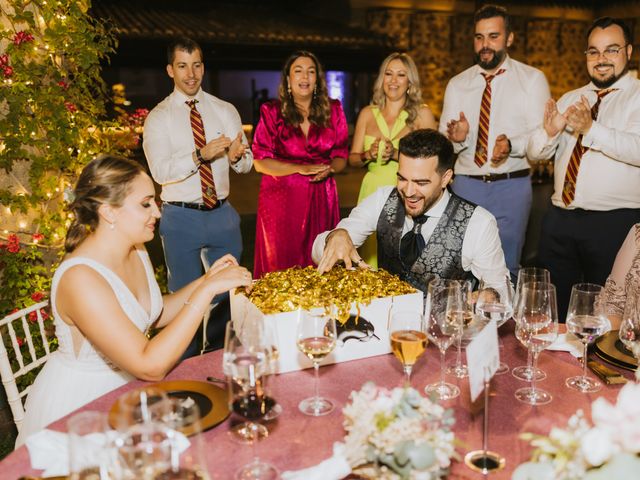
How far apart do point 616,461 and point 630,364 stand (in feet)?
2.96

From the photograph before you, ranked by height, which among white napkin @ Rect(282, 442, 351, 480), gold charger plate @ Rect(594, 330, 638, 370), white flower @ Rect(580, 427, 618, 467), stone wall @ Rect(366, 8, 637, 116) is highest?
stone wall @ Rect(366, 8, 637, 116)

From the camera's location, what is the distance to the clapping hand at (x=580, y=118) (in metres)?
3.28

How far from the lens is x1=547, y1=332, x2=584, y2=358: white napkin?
1851 mm

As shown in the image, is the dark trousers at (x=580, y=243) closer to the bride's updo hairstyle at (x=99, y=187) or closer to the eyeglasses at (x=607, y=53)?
the eyeglasses at (x=607, y=53)

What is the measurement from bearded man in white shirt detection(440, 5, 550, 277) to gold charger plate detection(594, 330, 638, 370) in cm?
210

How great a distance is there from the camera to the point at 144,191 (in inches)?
82.7

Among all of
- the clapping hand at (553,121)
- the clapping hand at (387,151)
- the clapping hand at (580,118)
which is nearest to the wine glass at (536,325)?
the clapping hand at (580,118)

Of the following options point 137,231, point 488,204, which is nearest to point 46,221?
point 137,231

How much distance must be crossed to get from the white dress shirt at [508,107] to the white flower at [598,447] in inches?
124

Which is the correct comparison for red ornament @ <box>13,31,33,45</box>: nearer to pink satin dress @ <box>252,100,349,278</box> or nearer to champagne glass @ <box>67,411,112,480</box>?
pink satin dress @ <box>252,100,349,278</box>

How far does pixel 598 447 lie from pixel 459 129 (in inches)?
126

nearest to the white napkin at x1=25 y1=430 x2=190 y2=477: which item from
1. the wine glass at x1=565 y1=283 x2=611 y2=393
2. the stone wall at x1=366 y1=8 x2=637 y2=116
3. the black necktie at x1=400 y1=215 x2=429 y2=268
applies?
the wine glass at x1=565 y1=283 x2=611 y2=393

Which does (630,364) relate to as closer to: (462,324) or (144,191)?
(462,324)

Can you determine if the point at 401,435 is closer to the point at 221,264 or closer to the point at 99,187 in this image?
the point at 221,264
